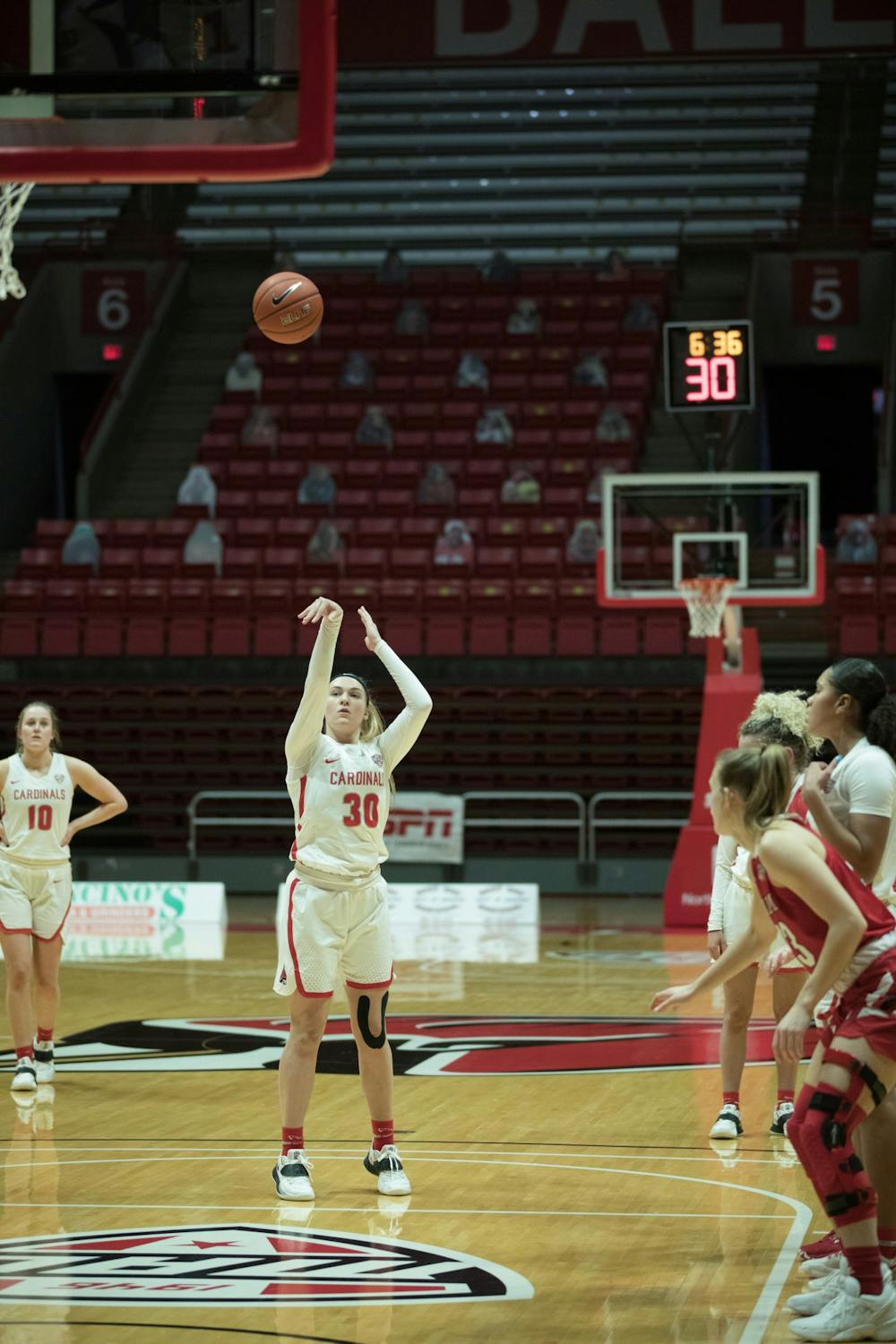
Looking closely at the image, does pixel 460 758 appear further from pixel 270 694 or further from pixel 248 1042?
pixel 248 1042

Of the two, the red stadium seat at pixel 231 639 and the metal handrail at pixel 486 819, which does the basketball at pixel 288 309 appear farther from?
the red stadium seat at pixel 231 639

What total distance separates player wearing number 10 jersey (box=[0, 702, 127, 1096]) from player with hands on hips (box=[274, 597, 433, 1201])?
2.52m

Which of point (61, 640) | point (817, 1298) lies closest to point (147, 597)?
point (61, 640)

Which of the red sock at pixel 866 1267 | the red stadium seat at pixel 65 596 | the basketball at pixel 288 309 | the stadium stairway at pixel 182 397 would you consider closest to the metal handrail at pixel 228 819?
the red stadium seat at pixel 65 596

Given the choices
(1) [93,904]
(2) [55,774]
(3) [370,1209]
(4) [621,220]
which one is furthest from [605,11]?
(3) [370,1209]

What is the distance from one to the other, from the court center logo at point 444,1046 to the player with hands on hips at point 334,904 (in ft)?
8.31

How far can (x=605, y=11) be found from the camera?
18.2 meters

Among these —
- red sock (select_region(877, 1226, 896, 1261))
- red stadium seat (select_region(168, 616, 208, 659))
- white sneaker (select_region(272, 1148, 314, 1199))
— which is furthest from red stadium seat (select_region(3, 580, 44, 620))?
red sock (select_region(877, 1226, 896, 1261))

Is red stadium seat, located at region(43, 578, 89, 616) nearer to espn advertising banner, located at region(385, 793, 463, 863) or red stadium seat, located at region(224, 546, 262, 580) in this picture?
red stadium seat, located at region(224, 546, 262, 580)

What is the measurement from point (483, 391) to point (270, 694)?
5.40 m

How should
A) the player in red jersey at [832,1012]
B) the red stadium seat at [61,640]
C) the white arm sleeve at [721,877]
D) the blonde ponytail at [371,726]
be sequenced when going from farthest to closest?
the red stadium seat at [61,640], the white arm sleeve at [721,877], the blonde ponytail at [371,726], the player in red jersey at [832,1012]

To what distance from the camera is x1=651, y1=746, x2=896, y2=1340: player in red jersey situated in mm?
4555

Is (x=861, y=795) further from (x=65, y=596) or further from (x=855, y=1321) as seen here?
(x=65, y=596)

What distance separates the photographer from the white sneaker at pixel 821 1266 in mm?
5066
